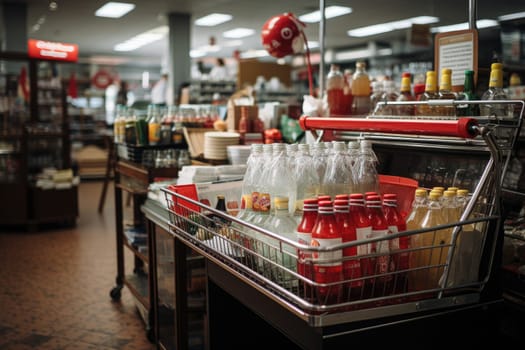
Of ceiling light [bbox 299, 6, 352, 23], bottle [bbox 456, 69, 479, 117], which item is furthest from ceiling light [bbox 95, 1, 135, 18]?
bottle [bbox 456, 69, 479, 117]

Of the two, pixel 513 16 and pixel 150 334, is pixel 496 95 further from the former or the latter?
pixel 513 16

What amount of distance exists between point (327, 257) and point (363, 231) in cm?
16

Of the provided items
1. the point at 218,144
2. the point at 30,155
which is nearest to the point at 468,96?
the point at 218,144

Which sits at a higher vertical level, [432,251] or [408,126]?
[408,126]

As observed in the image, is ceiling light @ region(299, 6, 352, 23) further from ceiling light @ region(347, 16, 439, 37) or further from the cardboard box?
the cardboard box

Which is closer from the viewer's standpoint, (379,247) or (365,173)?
(379,247)

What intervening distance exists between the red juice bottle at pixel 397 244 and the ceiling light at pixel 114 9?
371 inches

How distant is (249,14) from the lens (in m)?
11.3

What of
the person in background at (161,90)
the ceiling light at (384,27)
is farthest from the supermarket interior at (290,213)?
the ceiling light at (384,27)

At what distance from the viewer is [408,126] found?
1562mm

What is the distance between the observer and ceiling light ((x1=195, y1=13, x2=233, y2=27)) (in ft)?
37.3

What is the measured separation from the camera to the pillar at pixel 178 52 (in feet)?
36.6

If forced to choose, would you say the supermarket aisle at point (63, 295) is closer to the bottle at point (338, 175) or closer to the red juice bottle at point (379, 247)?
the bottle at point (338, 175)

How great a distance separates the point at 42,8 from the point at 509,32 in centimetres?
846
